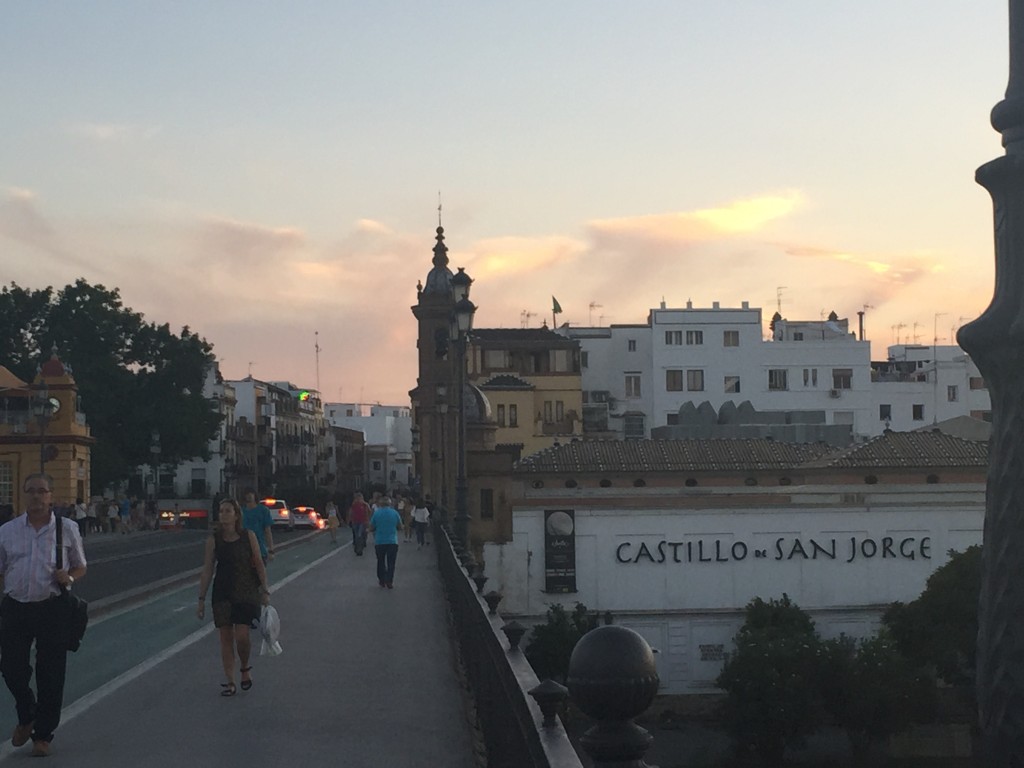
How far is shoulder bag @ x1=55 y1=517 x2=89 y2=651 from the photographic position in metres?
9.32

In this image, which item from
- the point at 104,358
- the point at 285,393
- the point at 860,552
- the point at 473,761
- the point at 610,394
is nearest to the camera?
the point at 473,761

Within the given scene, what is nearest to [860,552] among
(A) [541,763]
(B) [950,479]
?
(B) [950,479]

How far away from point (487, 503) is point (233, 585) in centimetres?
5043

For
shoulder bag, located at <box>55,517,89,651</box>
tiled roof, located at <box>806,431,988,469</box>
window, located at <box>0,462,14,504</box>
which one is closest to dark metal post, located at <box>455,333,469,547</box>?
shoulder bag, located at <box>55,517,89,651</box>

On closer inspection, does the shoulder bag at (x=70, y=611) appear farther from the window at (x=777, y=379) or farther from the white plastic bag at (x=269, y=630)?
the window at (x=777, y=379)

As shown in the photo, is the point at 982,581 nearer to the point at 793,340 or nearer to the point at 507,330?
the point at 507,330

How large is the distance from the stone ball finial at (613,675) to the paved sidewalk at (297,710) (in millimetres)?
5331

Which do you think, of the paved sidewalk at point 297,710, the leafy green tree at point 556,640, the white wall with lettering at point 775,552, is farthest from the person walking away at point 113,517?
the paved sidewalk at point 297,710

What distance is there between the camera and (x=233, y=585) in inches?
474

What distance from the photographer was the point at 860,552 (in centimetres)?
6675

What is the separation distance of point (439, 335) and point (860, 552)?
36.0m

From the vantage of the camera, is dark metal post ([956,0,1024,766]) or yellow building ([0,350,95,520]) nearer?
dark metal post ([956,0,1024,766])

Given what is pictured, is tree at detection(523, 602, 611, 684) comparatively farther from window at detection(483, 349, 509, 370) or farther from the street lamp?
window at detection(483, 349, 509, 370)

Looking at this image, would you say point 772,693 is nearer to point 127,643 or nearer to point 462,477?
point 462,477
